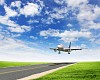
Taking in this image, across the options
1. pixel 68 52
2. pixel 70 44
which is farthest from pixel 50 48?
pixel 70 44

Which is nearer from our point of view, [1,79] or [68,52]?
[1,79]

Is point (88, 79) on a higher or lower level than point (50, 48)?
lower

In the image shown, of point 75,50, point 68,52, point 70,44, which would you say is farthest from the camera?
point 70,44

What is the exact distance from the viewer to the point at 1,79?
1962 cm

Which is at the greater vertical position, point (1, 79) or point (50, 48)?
point (50, 48)

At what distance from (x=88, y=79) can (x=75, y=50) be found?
89.0m

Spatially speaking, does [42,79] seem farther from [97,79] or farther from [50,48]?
[50,48]

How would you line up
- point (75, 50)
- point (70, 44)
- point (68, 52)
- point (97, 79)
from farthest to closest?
point (70, 44) < point (75, 50) < point (68, 52) < point (97, 79)

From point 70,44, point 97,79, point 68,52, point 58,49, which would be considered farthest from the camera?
point 70,44

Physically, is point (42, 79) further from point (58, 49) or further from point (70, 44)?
point (70, 44)

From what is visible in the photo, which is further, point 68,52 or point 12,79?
point 68,52

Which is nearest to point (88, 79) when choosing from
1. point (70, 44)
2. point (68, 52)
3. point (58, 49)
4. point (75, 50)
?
point (58, 49)

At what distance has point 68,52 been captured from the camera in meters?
100

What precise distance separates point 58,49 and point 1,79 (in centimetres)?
7173
